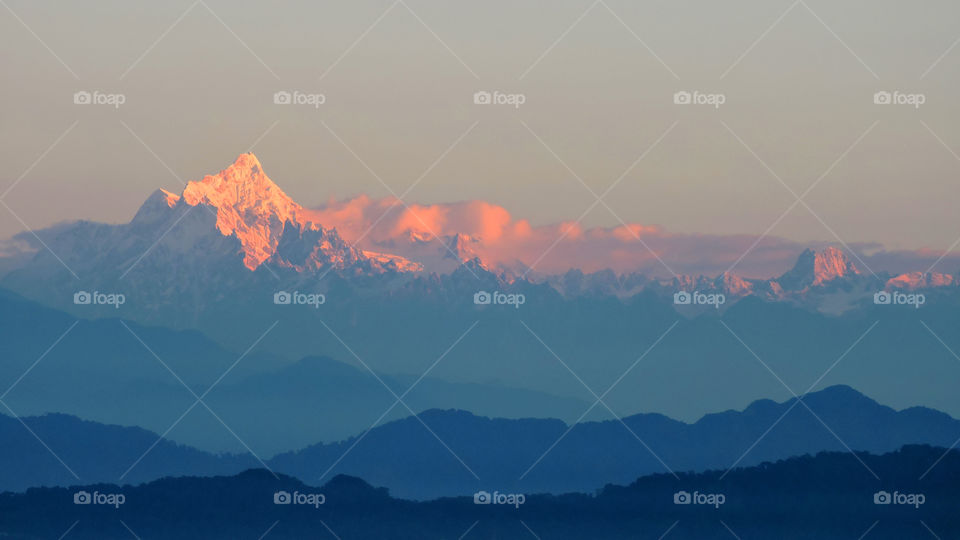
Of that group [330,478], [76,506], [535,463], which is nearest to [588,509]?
[535,463]

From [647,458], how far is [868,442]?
1811 cm

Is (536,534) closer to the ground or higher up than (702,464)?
closer to the ground

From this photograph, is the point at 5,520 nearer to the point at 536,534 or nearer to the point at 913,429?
the point at 536,534

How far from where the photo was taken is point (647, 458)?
11025 centimetres

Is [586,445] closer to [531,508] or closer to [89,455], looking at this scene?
[531,508]

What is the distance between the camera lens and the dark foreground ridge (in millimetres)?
93625

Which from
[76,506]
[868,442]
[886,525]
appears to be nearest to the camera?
[886,525]
